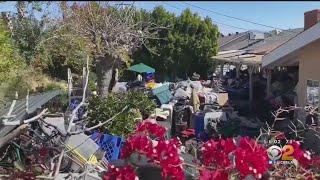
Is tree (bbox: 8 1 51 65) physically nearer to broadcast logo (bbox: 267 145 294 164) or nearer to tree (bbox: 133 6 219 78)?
tree (bbox: 133 6 219 78)

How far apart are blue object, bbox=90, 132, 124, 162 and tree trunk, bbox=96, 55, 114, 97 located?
6.69 metres

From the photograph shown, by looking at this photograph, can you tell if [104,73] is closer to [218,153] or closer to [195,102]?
[195,102]

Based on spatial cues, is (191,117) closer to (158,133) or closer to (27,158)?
(27,158)

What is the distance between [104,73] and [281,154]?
13116 mm

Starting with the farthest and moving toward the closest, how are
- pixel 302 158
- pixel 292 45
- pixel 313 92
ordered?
pixel 313 92
pixel 292 45
pixel 302 158

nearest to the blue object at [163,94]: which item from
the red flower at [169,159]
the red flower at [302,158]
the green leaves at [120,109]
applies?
the green leaves at [120,109]

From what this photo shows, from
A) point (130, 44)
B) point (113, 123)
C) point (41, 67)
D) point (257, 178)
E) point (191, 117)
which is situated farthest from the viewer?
point (41, 67)

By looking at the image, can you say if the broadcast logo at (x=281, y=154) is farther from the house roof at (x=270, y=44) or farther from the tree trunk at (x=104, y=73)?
the house roof at (x=270, y=44)

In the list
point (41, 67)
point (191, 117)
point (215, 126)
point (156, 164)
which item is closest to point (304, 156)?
point (156, 164)

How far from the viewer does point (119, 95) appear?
1551 cm

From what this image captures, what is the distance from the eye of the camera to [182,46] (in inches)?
1518

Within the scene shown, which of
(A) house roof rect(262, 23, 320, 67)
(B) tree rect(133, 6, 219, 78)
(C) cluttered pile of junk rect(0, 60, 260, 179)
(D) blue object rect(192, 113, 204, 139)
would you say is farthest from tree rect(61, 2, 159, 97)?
(B) tree rect(133, 6, 219, 78)

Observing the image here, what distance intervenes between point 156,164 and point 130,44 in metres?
18.0

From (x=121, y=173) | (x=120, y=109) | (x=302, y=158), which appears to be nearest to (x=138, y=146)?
(x=121, y=173)
